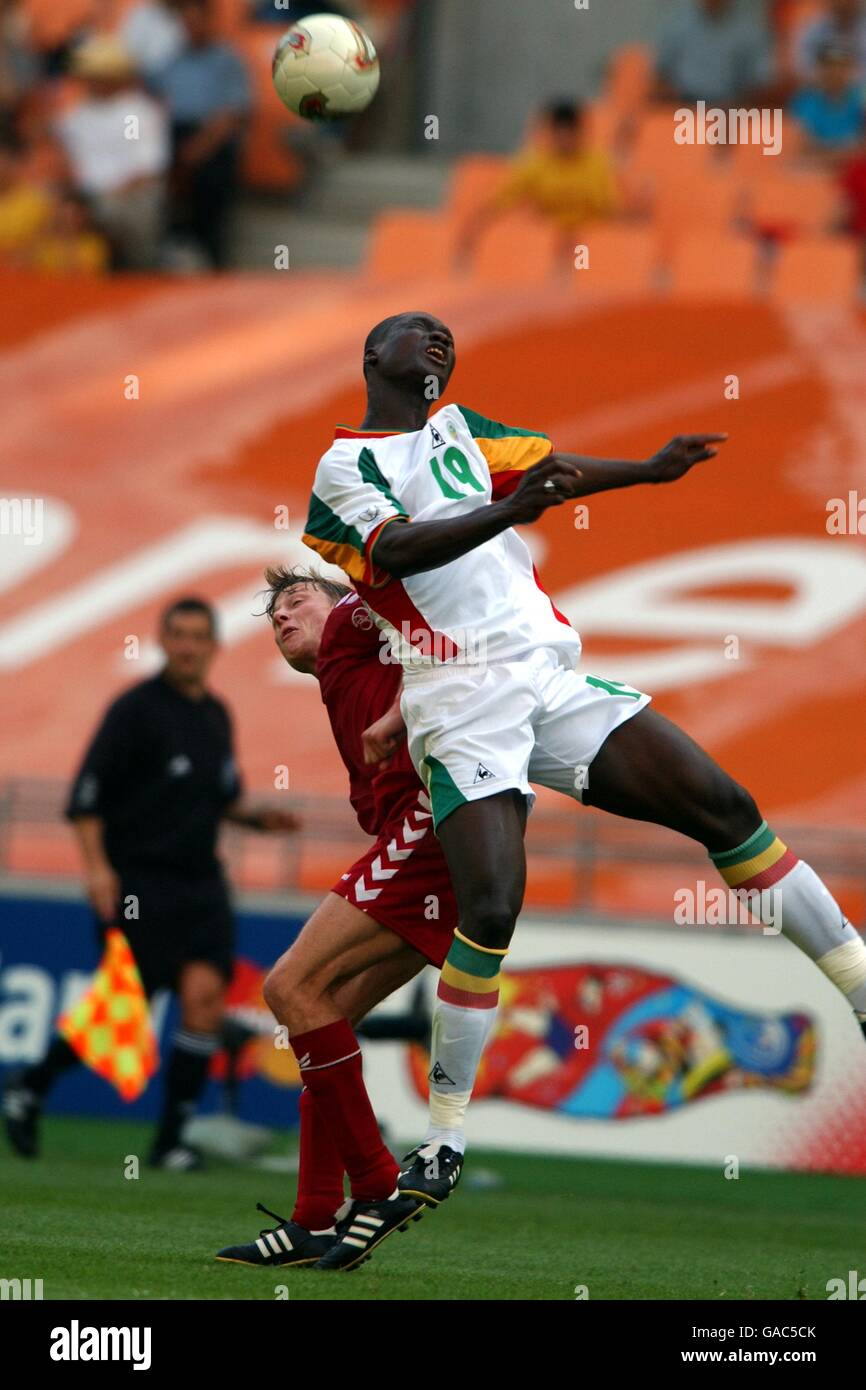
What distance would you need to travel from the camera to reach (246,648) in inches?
504

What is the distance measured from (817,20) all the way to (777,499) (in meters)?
4.53

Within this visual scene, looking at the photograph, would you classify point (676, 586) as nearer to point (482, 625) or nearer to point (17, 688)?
point (17, 688)

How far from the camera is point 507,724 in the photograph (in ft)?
18.5

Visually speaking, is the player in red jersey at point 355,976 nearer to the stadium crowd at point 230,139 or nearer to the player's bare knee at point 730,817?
the player's bare knee at point 730,817

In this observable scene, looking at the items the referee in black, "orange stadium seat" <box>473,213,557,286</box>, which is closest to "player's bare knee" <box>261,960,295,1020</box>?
the referee in black

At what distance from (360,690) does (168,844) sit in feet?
10.4

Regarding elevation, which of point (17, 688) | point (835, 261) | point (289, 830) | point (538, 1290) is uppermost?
point (835, 261)

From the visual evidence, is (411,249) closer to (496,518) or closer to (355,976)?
(355,976)

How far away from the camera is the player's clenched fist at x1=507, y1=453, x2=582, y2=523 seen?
525cm

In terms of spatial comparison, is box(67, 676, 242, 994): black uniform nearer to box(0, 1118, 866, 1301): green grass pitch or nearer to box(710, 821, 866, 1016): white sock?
box(0, 1118, 866, 1301): green grass pitch

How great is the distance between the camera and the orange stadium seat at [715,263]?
550 inches

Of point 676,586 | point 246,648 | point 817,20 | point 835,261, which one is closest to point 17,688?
point 246,648

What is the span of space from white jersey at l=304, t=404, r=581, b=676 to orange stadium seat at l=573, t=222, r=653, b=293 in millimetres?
8616

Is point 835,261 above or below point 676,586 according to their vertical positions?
above
